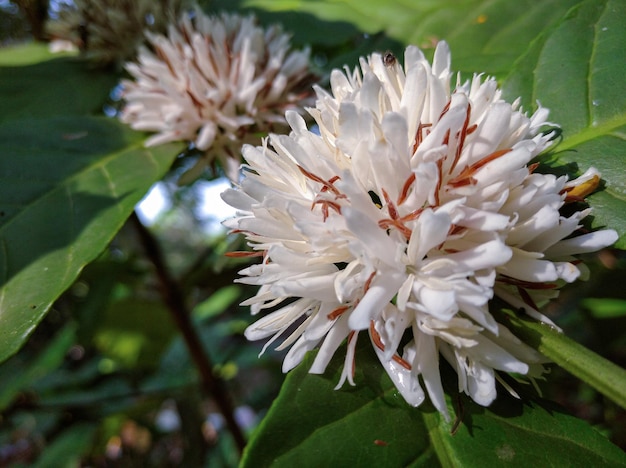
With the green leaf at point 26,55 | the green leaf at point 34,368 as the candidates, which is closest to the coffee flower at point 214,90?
the green leaf at point 26,55

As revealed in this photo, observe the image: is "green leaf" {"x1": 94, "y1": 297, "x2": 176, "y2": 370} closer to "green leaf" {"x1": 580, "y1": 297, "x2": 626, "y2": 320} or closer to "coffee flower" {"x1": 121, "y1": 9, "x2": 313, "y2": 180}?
"coffee flower" {"x1": 121, "y1": 9, "x2": 313, "y2": 180}

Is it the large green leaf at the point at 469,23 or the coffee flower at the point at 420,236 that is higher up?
the large green leaf at the point at 469,23

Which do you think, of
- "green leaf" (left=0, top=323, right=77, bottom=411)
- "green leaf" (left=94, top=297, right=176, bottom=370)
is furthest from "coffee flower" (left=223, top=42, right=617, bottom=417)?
"green leaf" (left=94, top=297, right=176, bottom=370)

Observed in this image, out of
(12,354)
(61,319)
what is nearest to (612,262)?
(12,354)

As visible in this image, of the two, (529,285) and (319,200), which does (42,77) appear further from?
(529,285)

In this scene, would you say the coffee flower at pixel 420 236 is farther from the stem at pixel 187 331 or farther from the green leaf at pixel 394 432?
the stem at pixel 187 331

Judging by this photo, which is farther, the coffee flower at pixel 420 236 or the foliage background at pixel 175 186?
the foliage background at pixel 175 186
